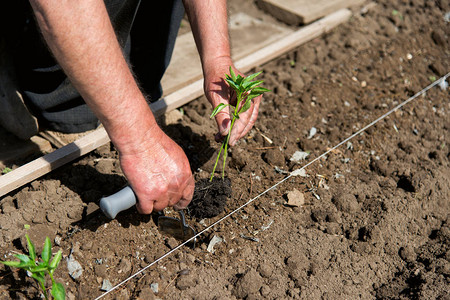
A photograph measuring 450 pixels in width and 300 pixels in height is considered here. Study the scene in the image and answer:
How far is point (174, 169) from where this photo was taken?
1.81 meters

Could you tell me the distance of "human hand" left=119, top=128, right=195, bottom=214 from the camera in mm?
1765

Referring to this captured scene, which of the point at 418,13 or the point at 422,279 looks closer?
the point at 422,279

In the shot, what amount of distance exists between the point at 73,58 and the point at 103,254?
3.09 feet

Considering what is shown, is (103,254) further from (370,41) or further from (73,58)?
(370,41)

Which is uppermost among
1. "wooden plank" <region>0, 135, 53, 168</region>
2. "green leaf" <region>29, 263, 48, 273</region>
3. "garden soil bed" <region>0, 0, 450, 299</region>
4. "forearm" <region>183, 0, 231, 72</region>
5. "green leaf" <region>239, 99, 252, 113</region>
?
"forearm" <region>183, 0, 231, 72</region>

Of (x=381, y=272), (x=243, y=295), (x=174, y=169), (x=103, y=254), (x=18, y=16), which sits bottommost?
(x=381, y=272)

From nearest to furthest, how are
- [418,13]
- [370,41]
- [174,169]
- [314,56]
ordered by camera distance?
[174,169] → [314,56] → [370,41] → [418,13]

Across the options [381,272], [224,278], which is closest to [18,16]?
[224,278]

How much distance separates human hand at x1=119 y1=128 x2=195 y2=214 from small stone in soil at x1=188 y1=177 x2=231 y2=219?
1.37ft

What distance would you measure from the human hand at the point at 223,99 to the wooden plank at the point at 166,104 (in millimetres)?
704

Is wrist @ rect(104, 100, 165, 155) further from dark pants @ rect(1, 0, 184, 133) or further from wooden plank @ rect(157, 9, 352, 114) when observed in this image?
wooden plank @ rect(157, 9, 352, 114)

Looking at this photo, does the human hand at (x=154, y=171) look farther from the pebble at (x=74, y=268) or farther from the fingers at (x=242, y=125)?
the pebble at (x=74, y=268)

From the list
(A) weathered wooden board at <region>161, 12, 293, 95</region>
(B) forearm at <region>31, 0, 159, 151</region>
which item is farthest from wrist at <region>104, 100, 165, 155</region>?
(A) weathered wooden board at <region>161, 12, 293, 95</region>

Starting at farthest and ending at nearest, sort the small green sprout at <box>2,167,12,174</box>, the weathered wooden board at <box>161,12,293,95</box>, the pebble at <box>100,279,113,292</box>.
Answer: the weathered wooden board at <box>161,12,293,95</box> < the small green sprout at <box>2,167,12,174</box> < the pebble at <box>100,279,113,292</box>
